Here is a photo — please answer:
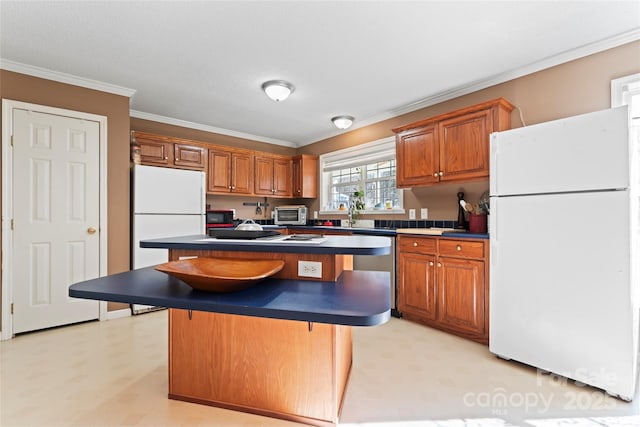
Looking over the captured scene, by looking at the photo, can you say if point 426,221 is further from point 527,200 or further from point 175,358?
point 175,358

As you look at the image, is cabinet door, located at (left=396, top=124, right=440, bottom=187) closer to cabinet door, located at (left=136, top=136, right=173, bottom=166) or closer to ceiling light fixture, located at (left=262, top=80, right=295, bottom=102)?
ceiling light fixture, located at (left=262, top=80, right=295, bottom=102)

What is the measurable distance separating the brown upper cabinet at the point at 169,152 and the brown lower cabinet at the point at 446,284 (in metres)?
2.91

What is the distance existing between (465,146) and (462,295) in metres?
1.35

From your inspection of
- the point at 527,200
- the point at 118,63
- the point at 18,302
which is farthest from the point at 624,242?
the point at 18,302

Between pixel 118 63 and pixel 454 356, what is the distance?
3691 mm

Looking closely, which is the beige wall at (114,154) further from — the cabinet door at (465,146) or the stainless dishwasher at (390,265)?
the cabinet door at (465,146)

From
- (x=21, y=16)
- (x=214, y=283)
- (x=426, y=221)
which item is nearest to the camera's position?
(x=214, y=283)

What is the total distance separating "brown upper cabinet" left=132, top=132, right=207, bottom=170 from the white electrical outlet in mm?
3152

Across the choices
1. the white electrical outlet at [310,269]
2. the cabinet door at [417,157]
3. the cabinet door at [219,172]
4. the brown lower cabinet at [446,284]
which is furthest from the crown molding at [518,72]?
the white electrical outlet at [310,269]

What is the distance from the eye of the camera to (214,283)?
3.89 feet

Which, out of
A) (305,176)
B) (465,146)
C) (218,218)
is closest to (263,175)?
(305,176)

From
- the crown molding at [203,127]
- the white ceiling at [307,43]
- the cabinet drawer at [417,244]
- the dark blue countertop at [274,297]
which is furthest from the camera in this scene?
the crown molding at [203,127]

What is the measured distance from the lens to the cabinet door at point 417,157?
3.18m

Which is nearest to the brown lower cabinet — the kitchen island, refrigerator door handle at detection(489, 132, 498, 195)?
refrigerator door handle at detection(489, 132, 498, 195)
